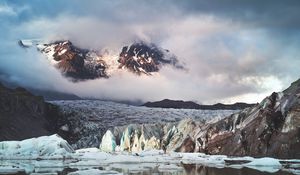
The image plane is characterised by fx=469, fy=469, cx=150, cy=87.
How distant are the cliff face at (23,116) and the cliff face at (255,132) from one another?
37657mm

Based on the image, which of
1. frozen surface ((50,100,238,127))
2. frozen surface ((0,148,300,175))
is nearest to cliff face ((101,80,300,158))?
frozen surface ((0,148,300,175))

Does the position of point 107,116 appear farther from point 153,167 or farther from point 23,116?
point 153,167

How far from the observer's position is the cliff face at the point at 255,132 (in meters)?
45.8

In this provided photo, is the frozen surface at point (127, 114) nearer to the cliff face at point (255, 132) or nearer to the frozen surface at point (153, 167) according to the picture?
the cliff face at point (255, 132)

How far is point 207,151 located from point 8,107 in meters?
58.6

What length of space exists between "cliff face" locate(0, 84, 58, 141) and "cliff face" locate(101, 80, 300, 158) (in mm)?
37657

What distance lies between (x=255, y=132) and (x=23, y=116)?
71.9 m

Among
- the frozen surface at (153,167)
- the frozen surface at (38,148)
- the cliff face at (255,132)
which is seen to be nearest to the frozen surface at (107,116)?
the cliff face at (255,132)

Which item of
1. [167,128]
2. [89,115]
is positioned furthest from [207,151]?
[89,115]

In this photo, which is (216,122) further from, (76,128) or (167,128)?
(76,128)

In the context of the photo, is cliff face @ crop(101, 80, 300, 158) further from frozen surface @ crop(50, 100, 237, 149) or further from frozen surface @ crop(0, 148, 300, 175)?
frozen surface @ crop(50, 100, 237, 149)

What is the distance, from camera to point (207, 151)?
61.2 meters

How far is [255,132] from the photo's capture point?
2015 inches

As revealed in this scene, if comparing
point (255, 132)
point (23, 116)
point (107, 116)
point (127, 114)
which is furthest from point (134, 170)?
point (23, 116)
